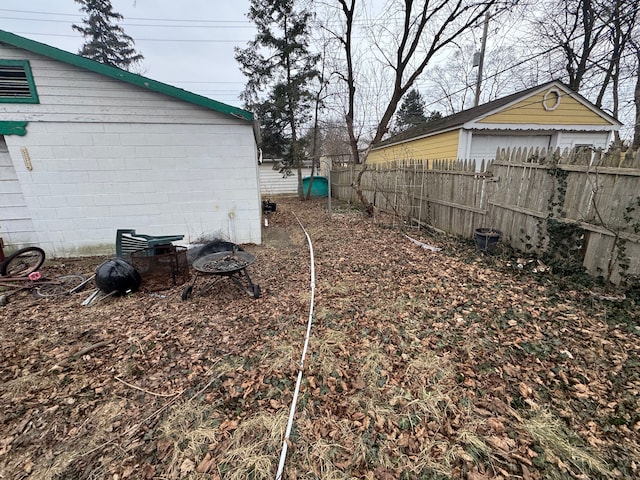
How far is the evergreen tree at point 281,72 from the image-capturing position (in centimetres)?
1230

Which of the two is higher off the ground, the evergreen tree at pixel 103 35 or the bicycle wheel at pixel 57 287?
the evergreen tree at pixel 103 35

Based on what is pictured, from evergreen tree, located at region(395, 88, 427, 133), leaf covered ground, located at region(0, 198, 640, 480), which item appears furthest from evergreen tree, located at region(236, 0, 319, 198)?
evergreen tree, located at region(395, 88, 427, 133)

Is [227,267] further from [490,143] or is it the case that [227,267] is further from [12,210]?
[490,143]

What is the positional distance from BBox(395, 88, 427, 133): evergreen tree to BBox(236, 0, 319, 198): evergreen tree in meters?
14.6

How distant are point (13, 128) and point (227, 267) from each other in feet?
17.7

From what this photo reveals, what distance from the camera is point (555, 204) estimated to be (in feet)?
14.0

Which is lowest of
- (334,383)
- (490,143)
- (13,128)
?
(334,383)

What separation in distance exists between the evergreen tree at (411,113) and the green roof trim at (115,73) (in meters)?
22.6

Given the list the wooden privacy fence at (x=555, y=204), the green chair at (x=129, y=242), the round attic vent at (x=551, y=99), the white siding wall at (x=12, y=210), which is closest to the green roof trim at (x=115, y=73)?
the white siding wall at (x=12, y=210)

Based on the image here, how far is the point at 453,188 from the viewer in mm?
6492

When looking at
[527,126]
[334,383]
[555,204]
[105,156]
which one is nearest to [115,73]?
[105,156]

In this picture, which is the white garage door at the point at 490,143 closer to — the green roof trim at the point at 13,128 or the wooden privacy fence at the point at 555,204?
the wooden privacy fence at the point at 555,204

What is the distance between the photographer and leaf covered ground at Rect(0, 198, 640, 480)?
1.85 m

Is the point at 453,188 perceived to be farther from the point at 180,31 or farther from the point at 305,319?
the point at 180,31
